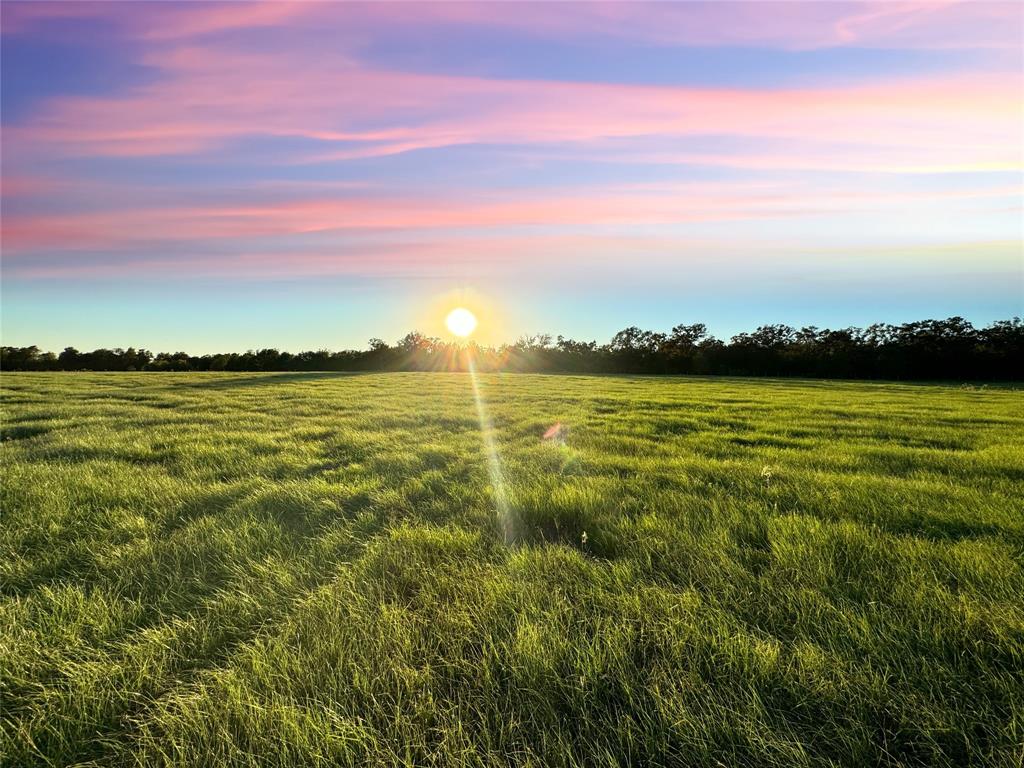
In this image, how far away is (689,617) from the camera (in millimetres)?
2191

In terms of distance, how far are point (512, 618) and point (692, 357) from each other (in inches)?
2900

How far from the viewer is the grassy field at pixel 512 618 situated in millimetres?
1570

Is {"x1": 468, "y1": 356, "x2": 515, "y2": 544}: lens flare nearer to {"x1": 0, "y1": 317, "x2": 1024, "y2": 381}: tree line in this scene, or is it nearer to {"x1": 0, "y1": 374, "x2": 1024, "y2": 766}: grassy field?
{"x1": 0, "y1": 374, "x2": 1024, "y2": 766}: grassy field

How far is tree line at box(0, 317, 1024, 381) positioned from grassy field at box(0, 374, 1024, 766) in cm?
5300

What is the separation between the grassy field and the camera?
157 cm

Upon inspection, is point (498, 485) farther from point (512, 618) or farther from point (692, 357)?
point (692, 357)

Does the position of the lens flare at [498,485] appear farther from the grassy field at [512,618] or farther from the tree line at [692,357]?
the tree line at [692,357]

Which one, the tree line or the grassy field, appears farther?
the tree line

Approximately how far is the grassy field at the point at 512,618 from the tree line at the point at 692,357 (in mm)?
53002

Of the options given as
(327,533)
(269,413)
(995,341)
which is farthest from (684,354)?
(327,533)

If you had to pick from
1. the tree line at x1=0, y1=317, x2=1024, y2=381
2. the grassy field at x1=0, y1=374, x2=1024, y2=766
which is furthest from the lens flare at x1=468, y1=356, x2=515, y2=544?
the tree line at x1=0, y1=317, x2=1024, y2=381

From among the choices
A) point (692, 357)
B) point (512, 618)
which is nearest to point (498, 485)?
point (512, 618)

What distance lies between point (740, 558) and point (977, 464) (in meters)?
5.03

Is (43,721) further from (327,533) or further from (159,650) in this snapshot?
(327,533)
